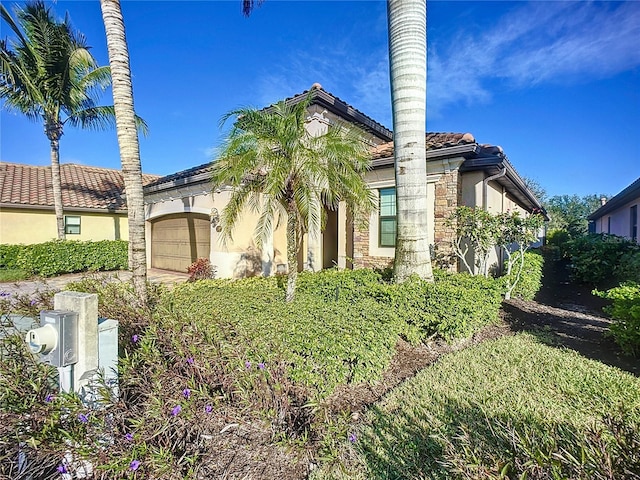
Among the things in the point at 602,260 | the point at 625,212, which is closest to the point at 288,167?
the point at 602,260

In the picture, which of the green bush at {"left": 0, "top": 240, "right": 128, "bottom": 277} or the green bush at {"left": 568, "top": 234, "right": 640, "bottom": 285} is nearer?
the green bush at {"left": 568, "top": 234, "right": 640, "bottom": 285}

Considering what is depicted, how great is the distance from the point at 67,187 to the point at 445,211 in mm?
20464

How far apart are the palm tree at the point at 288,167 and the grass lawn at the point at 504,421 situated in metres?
3.19

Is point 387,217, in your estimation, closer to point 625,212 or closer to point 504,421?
point 504,421

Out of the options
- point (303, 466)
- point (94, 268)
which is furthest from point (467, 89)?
point (94, 268)

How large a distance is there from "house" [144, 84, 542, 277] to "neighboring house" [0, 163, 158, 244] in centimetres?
389

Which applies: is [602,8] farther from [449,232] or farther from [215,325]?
[215,325]

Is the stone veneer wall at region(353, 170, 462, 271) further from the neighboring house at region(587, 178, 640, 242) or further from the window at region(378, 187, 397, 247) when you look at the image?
the neighboring house at region(587, 178, 640, 242)

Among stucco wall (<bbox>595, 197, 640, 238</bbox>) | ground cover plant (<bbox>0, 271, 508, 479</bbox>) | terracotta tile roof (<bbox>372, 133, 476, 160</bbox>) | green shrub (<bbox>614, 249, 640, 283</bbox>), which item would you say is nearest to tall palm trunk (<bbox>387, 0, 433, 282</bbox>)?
ground cover plant (<bbox>0, 271, 508, 479</bbox>)

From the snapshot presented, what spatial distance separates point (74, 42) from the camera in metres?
14.1

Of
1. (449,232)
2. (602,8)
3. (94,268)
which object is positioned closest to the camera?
(602,8)

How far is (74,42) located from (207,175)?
30.3 feet

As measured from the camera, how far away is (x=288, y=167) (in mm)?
5777

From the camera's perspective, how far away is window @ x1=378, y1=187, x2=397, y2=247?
10.5 metres
